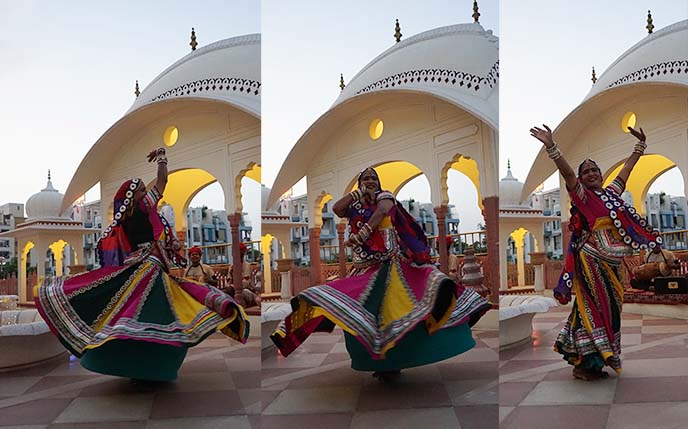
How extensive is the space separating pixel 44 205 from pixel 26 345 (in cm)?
94

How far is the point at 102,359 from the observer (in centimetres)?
281

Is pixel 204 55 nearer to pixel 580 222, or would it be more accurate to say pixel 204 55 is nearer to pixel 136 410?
pixel 136 410

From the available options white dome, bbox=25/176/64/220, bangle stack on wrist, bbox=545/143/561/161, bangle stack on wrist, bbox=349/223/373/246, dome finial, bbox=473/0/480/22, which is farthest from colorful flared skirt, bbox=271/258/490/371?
white dome, bbox=25/176/64/220

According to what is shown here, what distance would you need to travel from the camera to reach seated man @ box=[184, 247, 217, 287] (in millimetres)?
2900

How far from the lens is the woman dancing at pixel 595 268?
2.88 m

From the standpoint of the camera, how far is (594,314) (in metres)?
2.94

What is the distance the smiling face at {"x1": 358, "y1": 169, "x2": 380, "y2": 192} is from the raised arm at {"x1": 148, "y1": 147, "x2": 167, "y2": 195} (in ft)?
3.44

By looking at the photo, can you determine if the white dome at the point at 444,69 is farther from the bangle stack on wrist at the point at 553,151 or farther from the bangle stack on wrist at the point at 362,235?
the bangle stack on wrist at the point at 362,235

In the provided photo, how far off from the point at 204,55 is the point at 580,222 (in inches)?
77.1

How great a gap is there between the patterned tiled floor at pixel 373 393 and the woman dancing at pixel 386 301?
0.27 ft

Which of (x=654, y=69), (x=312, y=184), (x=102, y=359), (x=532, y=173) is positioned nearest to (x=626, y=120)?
(x=654, y=69)

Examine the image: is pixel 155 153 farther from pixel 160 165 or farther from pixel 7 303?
pixel 7 303

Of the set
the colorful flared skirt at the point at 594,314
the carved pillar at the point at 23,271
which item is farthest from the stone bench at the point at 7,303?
the colorful flared skirt at the point at 594,314

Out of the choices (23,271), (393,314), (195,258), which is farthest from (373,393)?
(23,271)
